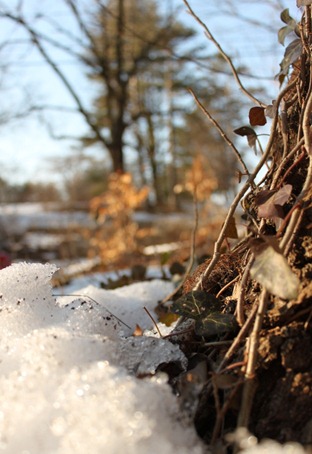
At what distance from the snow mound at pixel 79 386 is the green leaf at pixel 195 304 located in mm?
60

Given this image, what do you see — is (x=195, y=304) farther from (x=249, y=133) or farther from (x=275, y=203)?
(x=249, y=133)

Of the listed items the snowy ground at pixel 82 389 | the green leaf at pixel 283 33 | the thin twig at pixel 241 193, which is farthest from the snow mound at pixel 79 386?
the green leaf at pixel 283 33

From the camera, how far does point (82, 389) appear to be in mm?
510

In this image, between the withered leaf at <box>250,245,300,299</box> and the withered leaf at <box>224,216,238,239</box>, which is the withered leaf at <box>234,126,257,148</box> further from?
the withered leaf at <box>250,245,300,299</box>

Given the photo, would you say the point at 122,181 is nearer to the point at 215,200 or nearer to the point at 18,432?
the point at 215,200

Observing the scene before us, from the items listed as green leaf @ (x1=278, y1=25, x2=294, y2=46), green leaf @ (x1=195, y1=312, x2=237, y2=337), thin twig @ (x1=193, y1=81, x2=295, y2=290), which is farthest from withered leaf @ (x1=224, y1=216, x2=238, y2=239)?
green leaf @ (x1=278, y1=25, x2=294, y2=46)

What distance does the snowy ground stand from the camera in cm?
46

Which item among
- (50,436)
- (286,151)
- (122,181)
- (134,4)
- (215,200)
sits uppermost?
(134,4)

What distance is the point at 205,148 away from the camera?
1522 centimetres

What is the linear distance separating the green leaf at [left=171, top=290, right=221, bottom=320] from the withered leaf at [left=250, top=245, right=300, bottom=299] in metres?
0.17

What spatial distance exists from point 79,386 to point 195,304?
0.23 metres

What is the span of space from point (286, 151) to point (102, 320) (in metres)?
0.37

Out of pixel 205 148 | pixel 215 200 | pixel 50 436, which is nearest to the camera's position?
pixel 50 436

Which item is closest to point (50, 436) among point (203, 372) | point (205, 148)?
point (203, 372)
